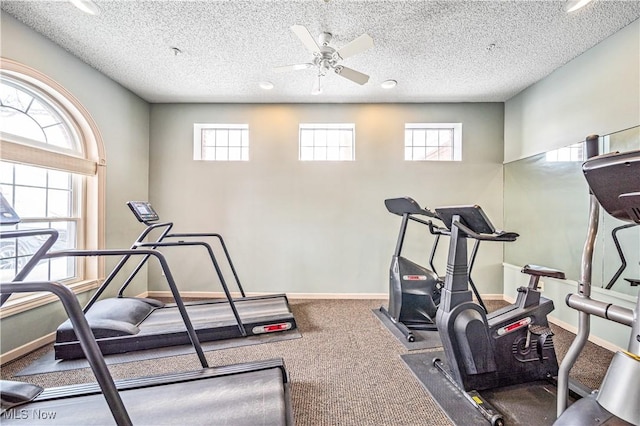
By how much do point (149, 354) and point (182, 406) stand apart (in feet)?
3.88

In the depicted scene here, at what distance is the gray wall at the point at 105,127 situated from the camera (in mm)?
2441

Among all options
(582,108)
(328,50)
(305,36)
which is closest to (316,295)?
(328,50)

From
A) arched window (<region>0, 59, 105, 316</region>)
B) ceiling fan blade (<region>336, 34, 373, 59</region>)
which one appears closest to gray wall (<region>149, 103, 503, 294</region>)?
arched window (<region>0, 59, 105, 316</region>)

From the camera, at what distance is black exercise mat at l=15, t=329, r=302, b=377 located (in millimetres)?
2287

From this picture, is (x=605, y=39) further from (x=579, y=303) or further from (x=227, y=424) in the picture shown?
(x=227, y=424)

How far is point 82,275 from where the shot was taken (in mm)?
3252

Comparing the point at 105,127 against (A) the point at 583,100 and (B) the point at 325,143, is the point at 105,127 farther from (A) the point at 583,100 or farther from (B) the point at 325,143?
(A) the point at 583,100

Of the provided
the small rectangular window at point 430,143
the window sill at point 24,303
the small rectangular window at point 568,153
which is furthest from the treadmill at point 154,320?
the small rectangular window at point 568,153

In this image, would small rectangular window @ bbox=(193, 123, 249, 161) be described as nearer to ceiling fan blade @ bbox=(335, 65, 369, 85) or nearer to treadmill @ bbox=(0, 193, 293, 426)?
ceiling fan blade @ bbox=(335, 65, 369, 85)

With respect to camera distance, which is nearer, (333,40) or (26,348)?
(26,348)

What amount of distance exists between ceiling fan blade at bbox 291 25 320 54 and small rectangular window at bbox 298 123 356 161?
1833 millimetres

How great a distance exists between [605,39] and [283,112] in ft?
11.5

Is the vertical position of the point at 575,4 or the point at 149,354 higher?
the point at 575,4

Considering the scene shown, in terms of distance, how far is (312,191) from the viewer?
163 inches
